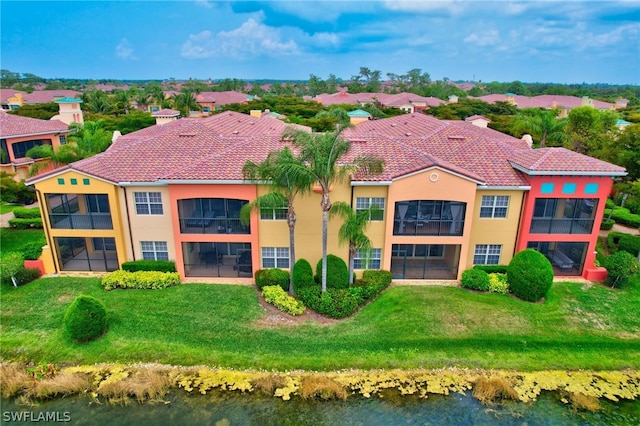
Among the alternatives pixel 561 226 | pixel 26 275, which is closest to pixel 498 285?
pixel 561 226

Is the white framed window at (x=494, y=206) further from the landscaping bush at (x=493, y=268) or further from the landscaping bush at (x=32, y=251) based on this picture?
the landscaping bush at (x=32, y=251)

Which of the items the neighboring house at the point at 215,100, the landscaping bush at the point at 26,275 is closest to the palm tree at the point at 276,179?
the landscaping bush at the point at 26,275

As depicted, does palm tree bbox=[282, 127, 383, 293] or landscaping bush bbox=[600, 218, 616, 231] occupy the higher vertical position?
palm tree bbox=[282, 127, 383, 293]

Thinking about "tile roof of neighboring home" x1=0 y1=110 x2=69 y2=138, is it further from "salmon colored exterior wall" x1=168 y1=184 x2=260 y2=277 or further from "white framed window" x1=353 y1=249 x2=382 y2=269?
"white framed window" x1=353 y1=249 x2=382 y2=269

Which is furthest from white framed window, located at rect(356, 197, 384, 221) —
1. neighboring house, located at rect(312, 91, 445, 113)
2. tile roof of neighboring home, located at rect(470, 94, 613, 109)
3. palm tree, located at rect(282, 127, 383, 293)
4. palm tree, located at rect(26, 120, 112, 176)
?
tile roof of neighboring home, located at rect(470, 94, 613, 109)

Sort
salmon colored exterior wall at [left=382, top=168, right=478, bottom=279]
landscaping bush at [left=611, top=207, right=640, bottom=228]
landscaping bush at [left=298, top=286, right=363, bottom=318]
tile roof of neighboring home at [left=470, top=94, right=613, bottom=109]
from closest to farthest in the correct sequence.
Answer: landscaping bush at [left=298, top=286, right=363, bottom=318]
salmon colored exterior wall at [left=382, top=168, right=478, bottom=279]
landscaping bush at [left=611, top=207, right=640, bottom=228]
tile roof of neighboring home at [left=470, top=94, right=613, bottom=109]

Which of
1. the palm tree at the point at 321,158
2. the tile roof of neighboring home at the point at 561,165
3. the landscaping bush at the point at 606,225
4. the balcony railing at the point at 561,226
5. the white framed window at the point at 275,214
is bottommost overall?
the landscaping bush at the point at 606,225

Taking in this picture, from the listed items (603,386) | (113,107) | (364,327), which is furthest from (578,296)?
(113,107)
